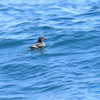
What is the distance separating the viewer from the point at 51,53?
50.2 ft

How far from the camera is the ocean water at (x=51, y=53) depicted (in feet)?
37.6

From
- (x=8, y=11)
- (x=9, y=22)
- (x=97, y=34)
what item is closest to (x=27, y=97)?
(x=97, y=34)

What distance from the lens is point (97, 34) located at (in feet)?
59.4

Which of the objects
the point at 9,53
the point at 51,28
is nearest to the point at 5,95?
the point at 9,53

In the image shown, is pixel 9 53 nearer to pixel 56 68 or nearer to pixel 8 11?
pixel 56 68

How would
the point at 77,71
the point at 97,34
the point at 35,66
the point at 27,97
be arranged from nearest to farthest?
the point at 27,97, the point at 77,71, the point at 35,66, the point at 97,34

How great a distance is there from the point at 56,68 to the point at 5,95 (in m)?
2.95

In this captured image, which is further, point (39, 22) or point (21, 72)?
point (39, 22)

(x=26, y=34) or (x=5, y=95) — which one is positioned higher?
(x=26, y=34)

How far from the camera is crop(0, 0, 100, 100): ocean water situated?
11.4 meters

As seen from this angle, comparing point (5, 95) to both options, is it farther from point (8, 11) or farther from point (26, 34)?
point (8, 11)

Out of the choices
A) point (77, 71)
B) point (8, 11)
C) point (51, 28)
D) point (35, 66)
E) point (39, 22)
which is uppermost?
point (8, 11)

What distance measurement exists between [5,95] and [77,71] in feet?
11.0

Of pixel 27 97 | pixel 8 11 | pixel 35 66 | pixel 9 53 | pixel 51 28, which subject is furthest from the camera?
pixel 8 11
